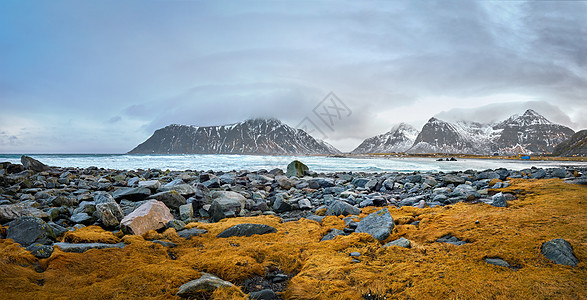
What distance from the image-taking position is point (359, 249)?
3736 mm

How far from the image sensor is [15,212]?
17.2ft

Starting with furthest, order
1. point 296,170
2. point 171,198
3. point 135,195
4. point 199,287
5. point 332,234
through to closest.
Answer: point 296,170, point 135,195, point 171,198, point 332,234, point 199,287

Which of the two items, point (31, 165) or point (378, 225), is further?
point (31, 165)

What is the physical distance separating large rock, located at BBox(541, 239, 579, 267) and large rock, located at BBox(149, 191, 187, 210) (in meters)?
7.18

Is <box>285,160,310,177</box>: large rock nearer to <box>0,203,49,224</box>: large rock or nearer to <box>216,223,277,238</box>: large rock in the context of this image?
<box>216,223,277,238</box>: large rock

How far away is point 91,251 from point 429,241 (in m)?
4.82

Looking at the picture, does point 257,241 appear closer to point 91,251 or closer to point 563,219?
point 91,251

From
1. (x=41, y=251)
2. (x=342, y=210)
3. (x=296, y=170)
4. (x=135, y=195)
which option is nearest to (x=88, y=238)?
(x=41, y=251)

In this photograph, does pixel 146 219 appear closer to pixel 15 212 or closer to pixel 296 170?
pixel 15 212

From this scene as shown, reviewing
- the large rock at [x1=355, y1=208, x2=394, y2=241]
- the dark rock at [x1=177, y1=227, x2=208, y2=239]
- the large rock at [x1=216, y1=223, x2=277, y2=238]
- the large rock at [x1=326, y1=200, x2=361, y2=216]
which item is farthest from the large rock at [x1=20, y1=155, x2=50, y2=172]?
the large rock at [x1=355, y1=208, x2=394, y2=241]

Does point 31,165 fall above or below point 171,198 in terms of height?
above

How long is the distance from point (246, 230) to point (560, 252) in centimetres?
435

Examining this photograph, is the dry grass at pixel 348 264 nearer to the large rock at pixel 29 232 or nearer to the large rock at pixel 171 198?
the large rock at pixel 29 232

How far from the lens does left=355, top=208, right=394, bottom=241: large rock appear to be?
4180 millimetres
